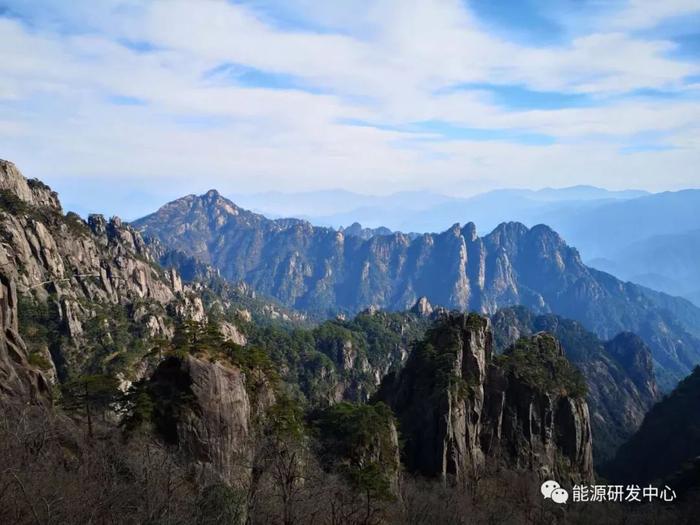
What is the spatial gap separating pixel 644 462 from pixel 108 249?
103446 millimetres

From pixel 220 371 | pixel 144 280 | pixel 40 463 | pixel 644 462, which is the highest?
pixel 144 280

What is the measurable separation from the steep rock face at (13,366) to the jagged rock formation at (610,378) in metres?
96.5

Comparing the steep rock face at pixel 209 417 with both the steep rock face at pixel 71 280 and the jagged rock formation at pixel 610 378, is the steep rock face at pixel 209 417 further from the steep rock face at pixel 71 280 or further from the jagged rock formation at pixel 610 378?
the jagged rock formation at pixel 610 378

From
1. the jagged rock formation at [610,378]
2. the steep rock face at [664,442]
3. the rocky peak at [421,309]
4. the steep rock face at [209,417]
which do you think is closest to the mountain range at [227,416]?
the steep rock face at [209,417]

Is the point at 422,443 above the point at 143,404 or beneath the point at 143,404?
beneath

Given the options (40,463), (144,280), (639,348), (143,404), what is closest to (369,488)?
(143,404)

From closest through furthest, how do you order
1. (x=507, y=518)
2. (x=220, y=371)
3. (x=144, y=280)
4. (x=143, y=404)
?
1. (x=143, y=404)
2. (x=220, y=371)
3. (x=507, y=518)
4. (x=144, y=280)

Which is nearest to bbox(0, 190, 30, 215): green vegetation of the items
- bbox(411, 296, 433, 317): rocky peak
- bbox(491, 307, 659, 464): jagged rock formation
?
bbox(491, 307, 659, 464): jagged rock formation

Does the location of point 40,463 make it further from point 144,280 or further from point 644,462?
point 144,280

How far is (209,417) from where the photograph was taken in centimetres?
2816

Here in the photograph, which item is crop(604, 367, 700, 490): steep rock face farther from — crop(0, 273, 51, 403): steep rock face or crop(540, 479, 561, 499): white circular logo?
crop(0, 273, 51, 403): steep rock face

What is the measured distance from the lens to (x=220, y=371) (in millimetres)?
29656

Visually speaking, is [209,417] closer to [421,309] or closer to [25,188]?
[25,188]

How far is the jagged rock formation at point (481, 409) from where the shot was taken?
50.0 m
